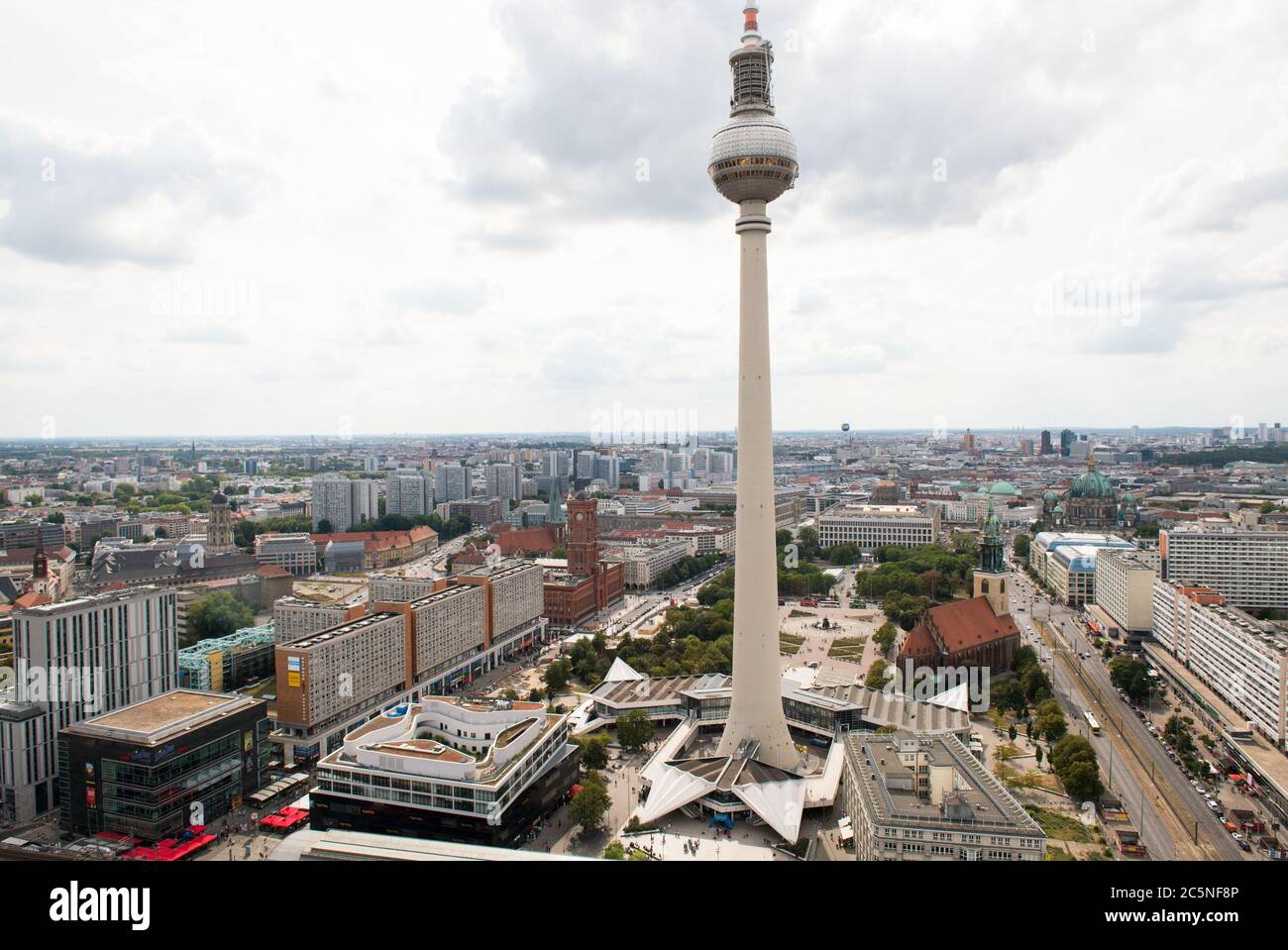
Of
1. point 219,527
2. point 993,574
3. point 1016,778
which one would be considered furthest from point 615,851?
point 219,527

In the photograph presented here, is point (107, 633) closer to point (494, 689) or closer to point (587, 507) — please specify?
point (494, 689)

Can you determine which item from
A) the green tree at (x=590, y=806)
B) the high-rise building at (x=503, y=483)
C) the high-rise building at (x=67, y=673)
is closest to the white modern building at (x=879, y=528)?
the high-rise building at (x=503, y=483)

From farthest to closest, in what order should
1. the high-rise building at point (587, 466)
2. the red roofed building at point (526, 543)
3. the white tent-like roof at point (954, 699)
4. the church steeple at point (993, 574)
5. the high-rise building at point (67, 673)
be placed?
the high-rise building at point (587, 466) < the red roofed building at point (526, 543) < the church steeple at point (993, 574) < the white tent-like roof at point (954, 699) < the high-rise building at point (67, 673)

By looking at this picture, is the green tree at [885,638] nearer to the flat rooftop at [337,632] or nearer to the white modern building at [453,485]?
the flat rooftop at [337,632]

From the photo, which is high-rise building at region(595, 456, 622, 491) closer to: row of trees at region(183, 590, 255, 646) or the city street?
row of trees at region(183, 590, 255, 646)

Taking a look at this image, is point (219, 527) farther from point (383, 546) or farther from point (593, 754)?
point (593, 754)
